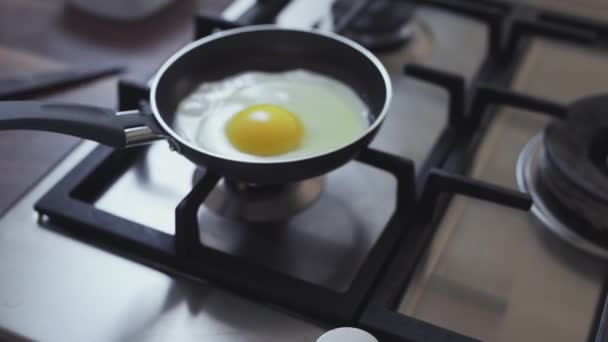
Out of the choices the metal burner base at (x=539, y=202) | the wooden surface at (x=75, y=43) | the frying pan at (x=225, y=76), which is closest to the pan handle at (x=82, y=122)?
the frying pan at (x=225, y=76)

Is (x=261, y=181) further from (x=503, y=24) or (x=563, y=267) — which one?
(x=503, y=24)

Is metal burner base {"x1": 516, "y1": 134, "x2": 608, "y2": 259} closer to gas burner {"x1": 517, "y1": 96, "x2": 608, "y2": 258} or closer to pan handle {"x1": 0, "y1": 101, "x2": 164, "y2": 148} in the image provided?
gas burner {"x1": 517, "y1": 96, "x2": 608, "y2": 258}

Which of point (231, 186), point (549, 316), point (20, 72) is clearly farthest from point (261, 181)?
point (20, 72)

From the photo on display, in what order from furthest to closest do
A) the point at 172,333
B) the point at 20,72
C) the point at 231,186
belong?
the point at 20,72 → the point at 231,186 → the point at 172,333

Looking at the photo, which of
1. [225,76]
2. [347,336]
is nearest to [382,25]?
[225,76]

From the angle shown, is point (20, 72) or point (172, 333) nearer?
point (172, 333)

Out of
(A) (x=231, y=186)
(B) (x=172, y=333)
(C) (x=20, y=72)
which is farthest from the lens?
(C) (x=20, y=72)

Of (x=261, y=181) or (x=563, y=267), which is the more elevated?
(x=261, y=181)

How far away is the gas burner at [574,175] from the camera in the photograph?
0.64 meters

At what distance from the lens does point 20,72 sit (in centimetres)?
81

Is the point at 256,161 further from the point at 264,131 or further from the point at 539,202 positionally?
the point at 539,202

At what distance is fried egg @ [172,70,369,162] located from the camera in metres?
0.63

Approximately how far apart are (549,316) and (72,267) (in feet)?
1.30

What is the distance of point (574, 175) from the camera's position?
647 millimetres
